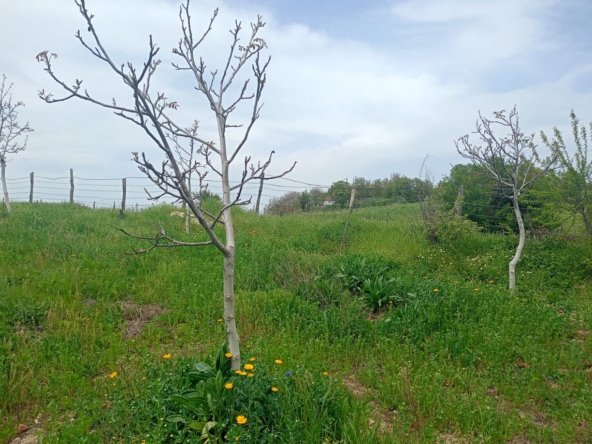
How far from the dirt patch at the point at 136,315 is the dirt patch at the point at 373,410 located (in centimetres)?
254

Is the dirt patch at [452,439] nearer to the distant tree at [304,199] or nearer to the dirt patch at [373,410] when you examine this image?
the dirt patch at [373,410]

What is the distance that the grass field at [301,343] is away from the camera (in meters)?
3.22

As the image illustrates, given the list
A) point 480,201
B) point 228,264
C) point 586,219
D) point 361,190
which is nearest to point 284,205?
point 361,190

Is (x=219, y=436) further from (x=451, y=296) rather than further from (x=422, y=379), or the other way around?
(x=451, y=296)

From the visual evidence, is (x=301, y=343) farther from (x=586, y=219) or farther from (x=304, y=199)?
(x=304, y=199)

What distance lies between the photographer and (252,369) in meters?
3.39

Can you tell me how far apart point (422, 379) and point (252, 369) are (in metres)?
1.59

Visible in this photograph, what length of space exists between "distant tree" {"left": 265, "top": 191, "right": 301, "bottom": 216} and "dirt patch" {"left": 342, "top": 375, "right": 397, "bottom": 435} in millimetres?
10696

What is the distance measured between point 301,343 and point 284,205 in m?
12.6

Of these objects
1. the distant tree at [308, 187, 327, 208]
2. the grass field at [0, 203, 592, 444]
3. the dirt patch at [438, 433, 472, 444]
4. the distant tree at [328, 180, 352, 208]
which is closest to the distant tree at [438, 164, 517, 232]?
the grass field at [0, 203, 592, 444]

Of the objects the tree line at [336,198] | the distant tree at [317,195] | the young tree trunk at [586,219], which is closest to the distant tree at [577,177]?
the young tree trunk at [586,219]

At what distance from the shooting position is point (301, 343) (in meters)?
4.80

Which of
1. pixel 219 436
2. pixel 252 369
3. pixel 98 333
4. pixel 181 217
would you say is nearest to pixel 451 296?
pixel 252 369

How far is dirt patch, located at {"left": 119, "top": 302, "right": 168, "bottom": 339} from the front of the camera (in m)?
5.11
